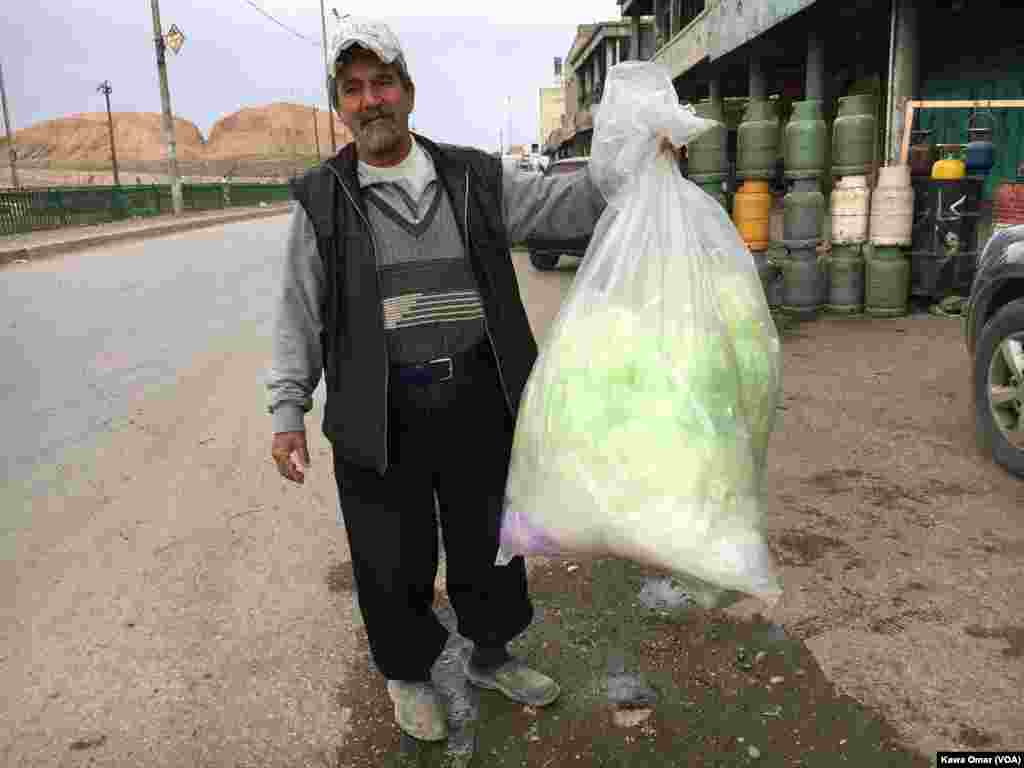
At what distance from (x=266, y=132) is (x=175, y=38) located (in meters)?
115

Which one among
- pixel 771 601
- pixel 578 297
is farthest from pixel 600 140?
pixel 771 601

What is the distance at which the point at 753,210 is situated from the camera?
7.38m

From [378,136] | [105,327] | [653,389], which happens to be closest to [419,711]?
[653,389]

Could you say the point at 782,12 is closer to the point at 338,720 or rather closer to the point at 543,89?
the point at 338,720

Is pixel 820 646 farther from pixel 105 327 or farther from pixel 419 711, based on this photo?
pixel 105 327

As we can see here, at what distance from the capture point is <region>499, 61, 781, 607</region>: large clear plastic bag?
158 cm

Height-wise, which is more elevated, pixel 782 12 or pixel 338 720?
pixel 782 12

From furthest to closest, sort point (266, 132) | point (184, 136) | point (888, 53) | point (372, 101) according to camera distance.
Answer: point (266, 132), point (184, 136), point (888, 53), point (372, 101)

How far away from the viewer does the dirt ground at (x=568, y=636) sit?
2186 millimetres

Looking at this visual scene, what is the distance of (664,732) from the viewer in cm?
219

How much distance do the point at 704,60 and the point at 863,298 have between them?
12694 millimetres

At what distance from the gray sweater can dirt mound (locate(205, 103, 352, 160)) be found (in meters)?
135

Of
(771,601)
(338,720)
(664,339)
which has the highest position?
(664,339)

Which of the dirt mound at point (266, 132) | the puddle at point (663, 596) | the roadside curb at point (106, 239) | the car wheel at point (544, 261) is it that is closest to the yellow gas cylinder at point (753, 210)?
the car wheel at point (544, 261)
